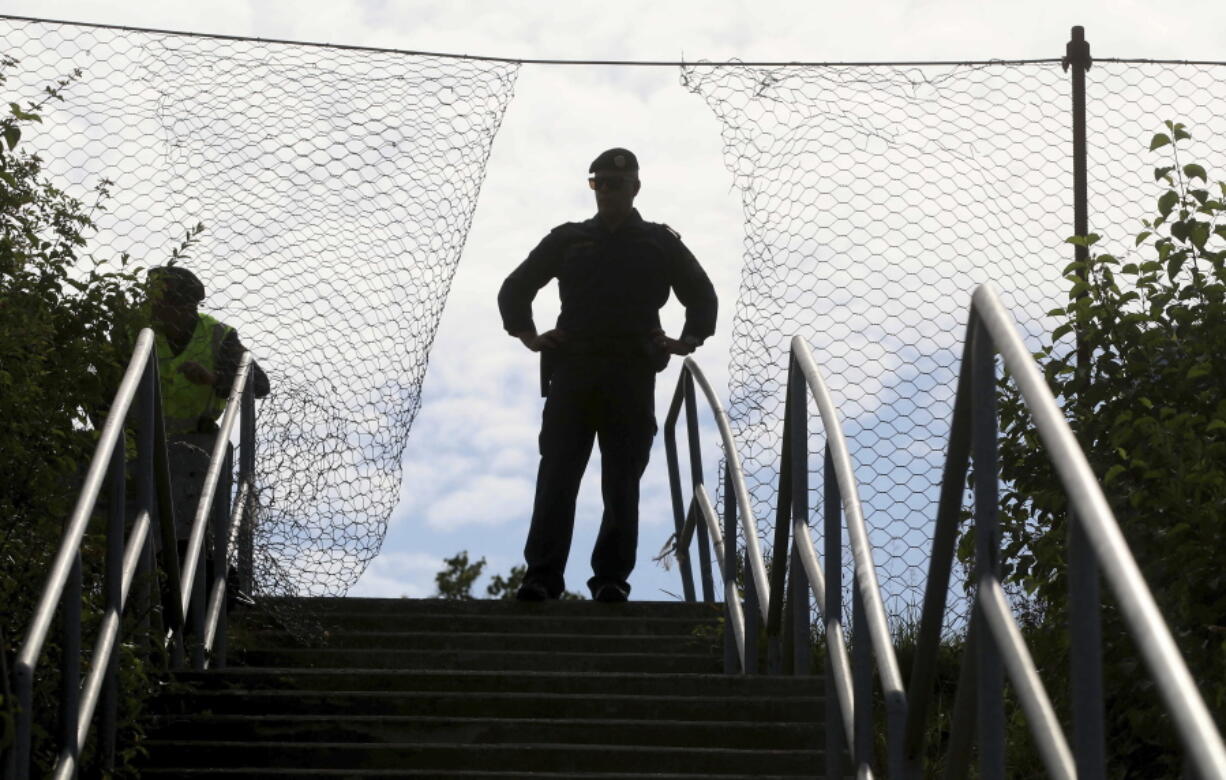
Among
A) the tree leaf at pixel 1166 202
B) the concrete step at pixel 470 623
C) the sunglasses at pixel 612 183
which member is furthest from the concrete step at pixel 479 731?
the sunglasses at pixel 612 183

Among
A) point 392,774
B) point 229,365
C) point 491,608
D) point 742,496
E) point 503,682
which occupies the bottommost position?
point 392,774

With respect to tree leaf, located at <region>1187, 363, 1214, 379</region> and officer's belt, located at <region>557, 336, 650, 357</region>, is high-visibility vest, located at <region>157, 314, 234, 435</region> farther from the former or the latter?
tree leaf, located at <region>1187, 363, 1214, 379</region>

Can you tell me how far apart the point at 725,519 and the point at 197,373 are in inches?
65.6

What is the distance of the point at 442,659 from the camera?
568 centimetres

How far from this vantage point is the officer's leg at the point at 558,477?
6551 mm

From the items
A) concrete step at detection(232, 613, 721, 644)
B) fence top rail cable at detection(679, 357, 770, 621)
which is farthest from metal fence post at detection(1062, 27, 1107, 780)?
concrete step at detection(232, 613, 721, 644)

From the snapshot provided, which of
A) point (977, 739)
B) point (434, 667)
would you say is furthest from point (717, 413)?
point (977, 739)

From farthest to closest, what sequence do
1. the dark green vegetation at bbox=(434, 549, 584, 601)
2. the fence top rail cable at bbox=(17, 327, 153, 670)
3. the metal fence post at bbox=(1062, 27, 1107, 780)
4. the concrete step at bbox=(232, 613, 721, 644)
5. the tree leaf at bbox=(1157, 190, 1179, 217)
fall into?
the dark green vegetation at bbox=(434, 549, 584, 601), the concrete step at bbox=(232, 613, 721, 644), the tree leaf at bbox=(1157, 190, 1179, 217), the fence top rail cable at bbox=(17, 327, 153, 670), the metal fence post at bbox=(1062, 27, 1107, 780)

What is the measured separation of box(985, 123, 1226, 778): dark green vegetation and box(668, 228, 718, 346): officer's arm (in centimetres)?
224

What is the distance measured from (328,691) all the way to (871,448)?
7.16 feet

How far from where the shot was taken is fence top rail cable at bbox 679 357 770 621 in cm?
571

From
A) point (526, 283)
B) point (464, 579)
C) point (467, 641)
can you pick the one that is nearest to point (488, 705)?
point (467, 641)

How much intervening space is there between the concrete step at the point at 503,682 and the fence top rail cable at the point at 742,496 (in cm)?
42

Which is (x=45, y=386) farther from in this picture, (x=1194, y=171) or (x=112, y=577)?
(x=1194, y=171)
